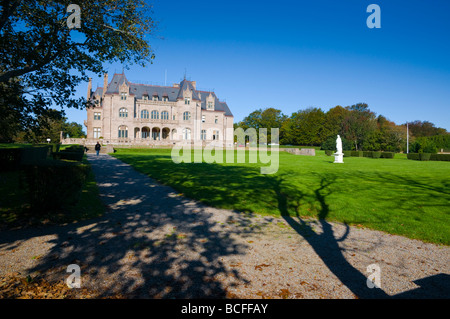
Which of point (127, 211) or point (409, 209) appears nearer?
point (127, 211)

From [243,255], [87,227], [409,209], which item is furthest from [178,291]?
[409,209]

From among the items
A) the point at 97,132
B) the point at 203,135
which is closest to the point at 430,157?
the point at 203,135

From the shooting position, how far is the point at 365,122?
6662 cm

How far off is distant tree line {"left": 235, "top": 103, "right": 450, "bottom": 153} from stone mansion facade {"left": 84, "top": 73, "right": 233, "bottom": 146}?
27.7m

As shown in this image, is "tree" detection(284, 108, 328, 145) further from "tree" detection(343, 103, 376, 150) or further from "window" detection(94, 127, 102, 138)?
"window" detection(94, 127, 102, 138)

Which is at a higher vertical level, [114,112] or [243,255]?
[114,112]

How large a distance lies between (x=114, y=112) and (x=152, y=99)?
30.9ft

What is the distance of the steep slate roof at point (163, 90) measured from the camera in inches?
2130

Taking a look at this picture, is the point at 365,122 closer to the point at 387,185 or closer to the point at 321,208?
the point at 387,185

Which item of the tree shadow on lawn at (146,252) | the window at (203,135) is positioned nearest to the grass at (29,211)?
the tree shadow on lawn at (146,252)

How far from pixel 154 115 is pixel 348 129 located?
51235mm

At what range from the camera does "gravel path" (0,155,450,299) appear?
11.7 feet
